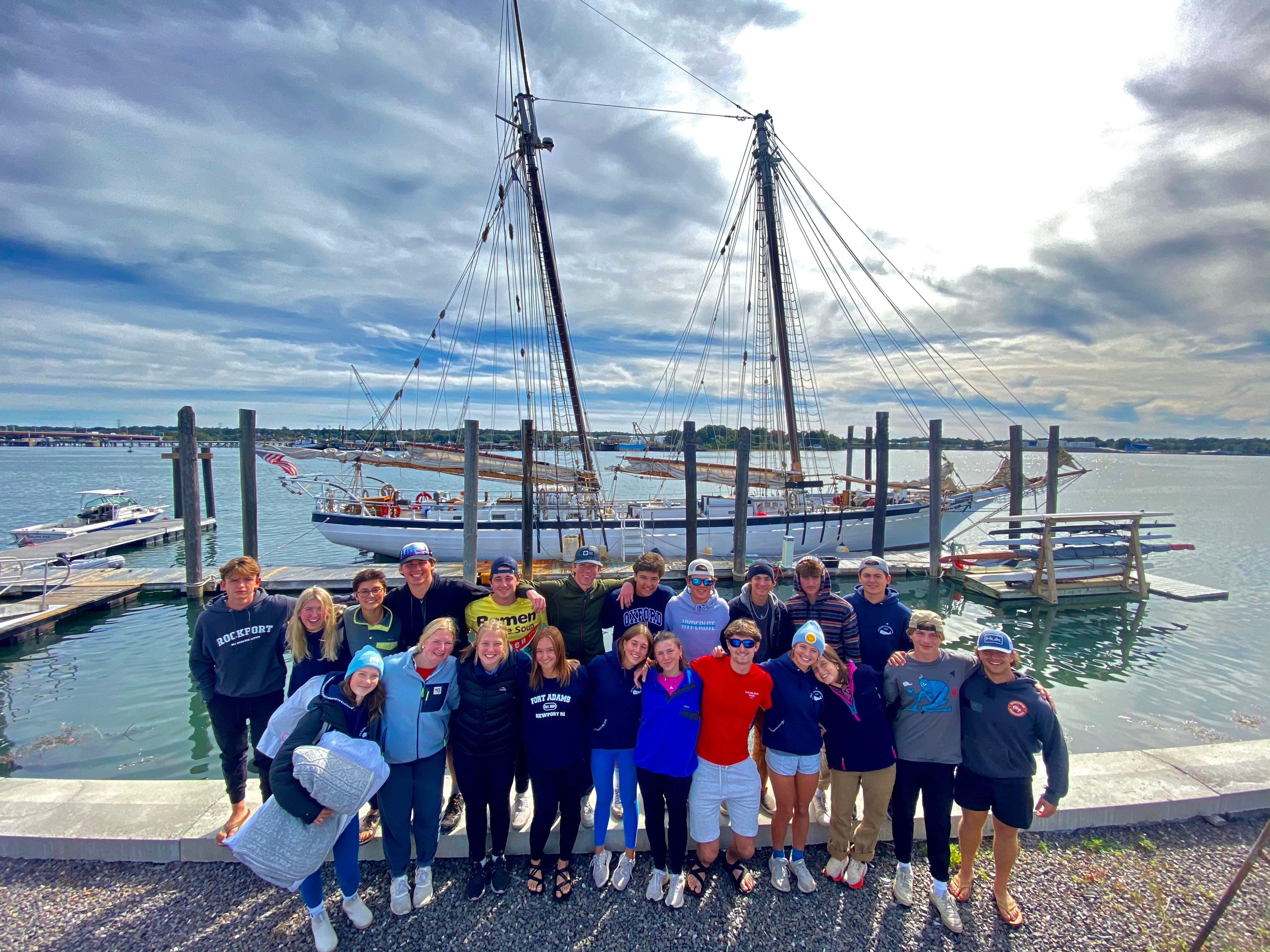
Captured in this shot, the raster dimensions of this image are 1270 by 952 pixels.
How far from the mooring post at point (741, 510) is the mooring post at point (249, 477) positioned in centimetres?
1256

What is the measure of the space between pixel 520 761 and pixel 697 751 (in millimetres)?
1333

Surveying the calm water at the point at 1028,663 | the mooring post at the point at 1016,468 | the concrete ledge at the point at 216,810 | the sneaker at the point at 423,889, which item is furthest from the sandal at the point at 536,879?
the mooring post at the point at 1016,468

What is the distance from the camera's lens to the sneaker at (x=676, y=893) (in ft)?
11.6

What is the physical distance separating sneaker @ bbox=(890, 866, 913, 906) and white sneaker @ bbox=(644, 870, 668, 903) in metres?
1.47

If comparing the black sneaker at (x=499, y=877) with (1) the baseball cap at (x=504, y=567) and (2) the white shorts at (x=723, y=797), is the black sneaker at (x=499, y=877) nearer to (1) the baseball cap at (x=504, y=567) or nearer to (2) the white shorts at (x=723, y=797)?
(2) the white shorts at (x=723, y=797)

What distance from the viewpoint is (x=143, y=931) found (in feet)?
10.8

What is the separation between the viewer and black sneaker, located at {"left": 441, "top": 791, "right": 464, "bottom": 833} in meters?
4.09

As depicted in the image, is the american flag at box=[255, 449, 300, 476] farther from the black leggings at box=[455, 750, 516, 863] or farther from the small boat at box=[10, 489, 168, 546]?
the black leggings at box=[455, 750, 516, 863]

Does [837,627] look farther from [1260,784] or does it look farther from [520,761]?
[1260,784]

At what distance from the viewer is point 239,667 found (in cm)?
397

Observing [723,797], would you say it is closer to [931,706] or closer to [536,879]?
[536,879]

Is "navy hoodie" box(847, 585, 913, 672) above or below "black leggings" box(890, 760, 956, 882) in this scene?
above

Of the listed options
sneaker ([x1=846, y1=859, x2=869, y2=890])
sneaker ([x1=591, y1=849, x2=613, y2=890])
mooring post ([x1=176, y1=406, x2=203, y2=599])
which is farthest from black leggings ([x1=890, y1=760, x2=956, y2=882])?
mooring post ([x1=176, y1=406, x2=203, y2=599])

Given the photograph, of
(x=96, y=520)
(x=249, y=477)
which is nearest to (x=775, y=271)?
(x=249, y=477)
